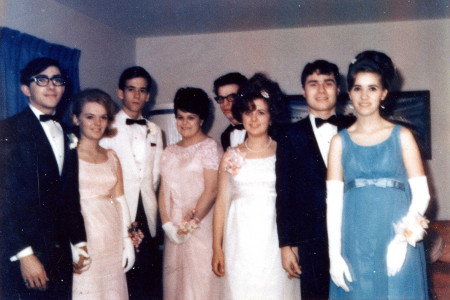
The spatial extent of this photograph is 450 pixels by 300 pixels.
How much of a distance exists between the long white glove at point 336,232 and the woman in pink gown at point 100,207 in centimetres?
114

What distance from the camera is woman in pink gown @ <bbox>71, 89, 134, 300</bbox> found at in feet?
7.05

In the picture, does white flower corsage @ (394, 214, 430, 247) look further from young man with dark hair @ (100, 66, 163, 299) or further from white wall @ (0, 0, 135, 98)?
white wall @ (0, 0, 135, 98)

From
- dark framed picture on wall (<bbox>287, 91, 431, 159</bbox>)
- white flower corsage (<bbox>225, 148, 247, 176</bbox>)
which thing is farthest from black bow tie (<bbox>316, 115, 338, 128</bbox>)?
dark framed picture on wall (<bbox>287, 91, 431, 159</bbox>)

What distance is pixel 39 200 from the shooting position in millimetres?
1945

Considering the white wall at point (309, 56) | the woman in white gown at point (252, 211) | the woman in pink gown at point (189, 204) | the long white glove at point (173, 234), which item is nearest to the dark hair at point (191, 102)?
the woman in pink gown at point (189, 204)

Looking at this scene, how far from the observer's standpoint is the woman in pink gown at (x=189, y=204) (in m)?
2.46

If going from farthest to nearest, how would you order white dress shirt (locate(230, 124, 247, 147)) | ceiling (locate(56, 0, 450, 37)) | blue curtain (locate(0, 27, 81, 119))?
ceiling (locate(56, 0, 450, 37)) → white dress shirt (locate(230, 124, 247, 147)) → blue curtain (locate(0, 27, 81, 119))

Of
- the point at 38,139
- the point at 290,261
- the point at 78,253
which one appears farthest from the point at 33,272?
the point at 290,261

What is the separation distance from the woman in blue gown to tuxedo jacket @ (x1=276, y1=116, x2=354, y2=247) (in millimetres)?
171

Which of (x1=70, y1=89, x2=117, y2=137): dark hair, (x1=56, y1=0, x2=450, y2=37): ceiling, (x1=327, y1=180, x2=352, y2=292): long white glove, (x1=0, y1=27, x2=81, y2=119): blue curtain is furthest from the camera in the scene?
(x1=56, y1=0, x2=450, y2=37): ceiling

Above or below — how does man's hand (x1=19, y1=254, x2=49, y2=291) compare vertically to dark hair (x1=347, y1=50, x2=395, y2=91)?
below

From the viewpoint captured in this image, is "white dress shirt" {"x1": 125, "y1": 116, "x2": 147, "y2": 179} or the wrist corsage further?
"white dress shirt" {"x1": 125, "y1": 116, "x2": 147, "y2": 179}

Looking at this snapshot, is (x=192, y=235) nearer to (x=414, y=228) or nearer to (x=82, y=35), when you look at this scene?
(x=414, y=228)

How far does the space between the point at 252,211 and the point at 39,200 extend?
40.7 inches
